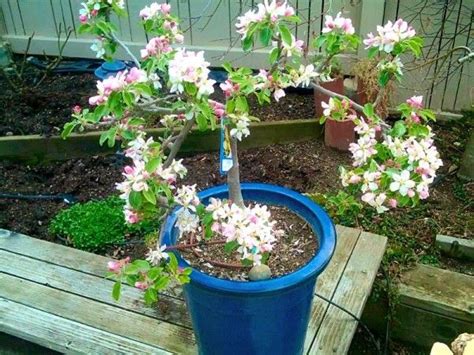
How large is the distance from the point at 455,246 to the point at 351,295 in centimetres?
55

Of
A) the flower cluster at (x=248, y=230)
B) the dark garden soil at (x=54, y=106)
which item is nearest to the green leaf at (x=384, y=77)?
the flower cluster at (x=248, y=230)

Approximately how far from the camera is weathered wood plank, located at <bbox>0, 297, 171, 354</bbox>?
5.66ft

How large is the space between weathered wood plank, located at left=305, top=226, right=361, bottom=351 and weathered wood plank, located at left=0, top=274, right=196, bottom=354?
39 centimetres

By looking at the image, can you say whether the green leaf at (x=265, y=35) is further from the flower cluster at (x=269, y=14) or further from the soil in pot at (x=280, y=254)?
the soil in pot at (x=280, y=254)

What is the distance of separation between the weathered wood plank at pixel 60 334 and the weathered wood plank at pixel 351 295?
0.50m

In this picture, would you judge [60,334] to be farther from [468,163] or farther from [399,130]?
[468,163]

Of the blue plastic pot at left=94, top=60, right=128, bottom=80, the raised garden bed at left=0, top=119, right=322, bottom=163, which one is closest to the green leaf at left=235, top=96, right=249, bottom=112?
the raised garden bed at left=0, top=119, right=322, bottom=163

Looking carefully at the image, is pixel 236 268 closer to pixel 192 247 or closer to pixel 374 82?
pixel 192 247

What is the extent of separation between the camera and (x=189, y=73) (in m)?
1.09

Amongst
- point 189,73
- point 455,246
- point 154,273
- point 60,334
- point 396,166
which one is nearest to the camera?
point 189,73

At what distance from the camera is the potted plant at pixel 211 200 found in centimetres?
118

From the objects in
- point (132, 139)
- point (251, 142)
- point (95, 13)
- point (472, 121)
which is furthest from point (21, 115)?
point (472, 121)

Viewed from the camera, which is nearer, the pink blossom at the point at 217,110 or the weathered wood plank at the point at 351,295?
the pink blossom at the point at 217,110

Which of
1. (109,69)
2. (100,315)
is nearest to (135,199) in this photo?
(100,315)
